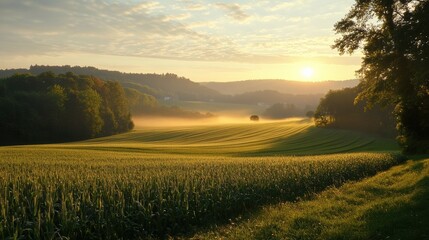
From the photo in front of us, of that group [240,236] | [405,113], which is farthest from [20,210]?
[405,113]

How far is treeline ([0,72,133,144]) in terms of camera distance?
76062mm

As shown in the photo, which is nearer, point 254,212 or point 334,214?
point 334,214

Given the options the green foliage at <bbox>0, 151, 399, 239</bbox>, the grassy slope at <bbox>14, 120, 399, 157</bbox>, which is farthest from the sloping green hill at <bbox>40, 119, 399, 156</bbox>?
the green foliage at <bbox>0, 151, 399, 239</bbox>

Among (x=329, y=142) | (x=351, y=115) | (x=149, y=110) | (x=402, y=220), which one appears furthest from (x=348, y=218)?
(x=149, y=110)

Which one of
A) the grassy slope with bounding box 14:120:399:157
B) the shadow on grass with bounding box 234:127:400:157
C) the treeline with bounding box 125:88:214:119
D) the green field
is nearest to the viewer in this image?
the green field

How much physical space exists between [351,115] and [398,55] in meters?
69.4

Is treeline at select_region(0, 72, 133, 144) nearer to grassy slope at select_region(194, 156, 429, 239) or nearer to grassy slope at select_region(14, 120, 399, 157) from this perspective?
grassy slope at select_region(14, 120, 399, 157)

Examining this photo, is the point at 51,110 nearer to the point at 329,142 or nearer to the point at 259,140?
the point at 259,140

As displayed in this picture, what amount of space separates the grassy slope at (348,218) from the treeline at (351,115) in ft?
242

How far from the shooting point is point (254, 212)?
664 inches

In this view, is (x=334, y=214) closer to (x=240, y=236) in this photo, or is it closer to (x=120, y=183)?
(x=240, y=236)

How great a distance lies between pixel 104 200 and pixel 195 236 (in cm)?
377

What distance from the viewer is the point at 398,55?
28.8 m

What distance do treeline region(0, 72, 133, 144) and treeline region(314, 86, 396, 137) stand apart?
179ft
